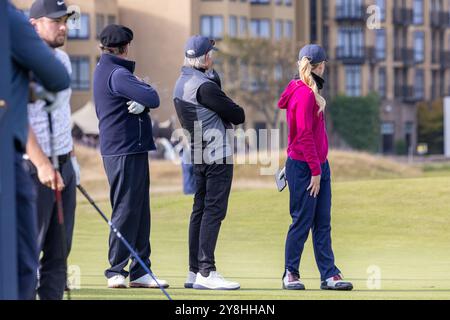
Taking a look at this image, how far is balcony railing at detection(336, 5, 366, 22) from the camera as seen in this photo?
104m

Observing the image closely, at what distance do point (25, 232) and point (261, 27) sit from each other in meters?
86.7

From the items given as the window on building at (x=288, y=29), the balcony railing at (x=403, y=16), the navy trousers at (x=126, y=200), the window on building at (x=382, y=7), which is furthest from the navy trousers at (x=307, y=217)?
the balcony railing at (x=403, y=16)

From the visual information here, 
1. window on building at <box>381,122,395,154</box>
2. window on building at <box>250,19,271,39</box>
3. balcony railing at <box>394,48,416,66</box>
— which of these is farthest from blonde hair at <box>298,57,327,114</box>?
balcony railing at <box>394,48,416,66</box>

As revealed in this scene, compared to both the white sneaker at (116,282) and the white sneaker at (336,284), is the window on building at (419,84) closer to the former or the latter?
the white sneaker at (336,284)

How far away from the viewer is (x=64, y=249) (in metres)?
9.05

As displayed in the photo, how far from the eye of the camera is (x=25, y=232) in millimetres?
7680

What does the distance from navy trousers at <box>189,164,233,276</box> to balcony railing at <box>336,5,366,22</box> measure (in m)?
92.1

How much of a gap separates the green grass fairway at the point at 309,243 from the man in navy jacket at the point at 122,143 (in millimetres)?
340

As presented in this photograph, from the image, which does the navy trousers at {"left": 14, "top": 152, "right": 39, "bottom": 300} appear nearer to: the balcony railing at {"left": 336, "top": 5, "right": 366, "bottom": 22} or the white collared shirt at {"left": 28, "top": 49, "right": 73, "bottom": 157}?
the white collared shirt at {"left": 28, "top": 49, "right": 73, "bottom": 157}

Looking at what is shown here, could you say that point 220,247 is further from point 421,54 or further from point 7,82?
point 421,54

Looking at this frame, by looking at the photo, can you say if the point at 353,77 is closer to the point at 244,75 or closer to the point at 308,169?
the point at 244,75

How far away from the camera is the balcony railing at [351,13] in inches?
4097

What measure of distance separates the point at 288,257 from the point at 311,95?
152cm
